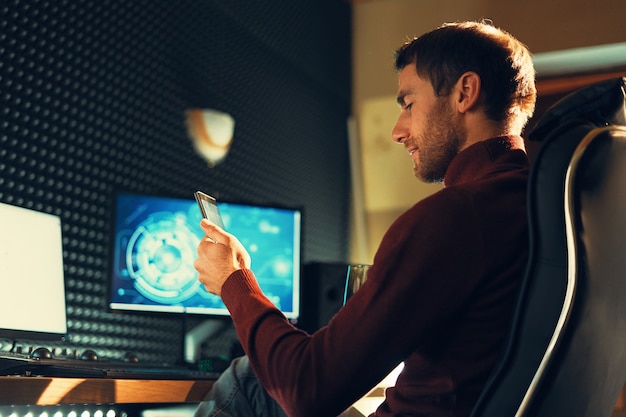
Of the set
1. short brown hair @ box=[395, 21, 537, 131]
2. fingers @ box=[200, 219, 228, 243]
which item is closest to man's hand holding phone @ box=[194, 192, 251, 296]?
fingers @ box=[200, 219, 228, 243]

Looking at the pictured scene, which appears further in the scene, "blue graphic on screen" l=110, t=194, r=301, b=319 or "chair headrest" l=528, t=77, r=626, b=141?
"blue graphic on screen" l=110, t=194, r=301, b=319

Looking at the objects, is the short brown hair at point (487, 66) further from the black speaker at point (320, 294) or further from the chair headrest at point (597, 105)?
the black speaker at point (320, 294)

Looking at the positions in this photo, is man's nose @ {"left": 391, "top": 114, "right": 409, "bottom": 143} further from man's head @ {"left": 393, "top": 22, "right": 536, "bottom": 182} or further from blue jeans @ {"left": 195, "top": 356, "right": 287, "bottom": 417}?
blue jeans @ {"left": 195, "top": 356, "right": 287, "bottom": 417}

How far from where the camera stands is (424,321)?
3.49ft

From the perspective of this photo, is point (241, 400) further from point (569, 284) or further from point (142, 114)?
point (142, 114)

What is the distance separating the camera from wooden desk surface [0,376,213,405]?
50.8 inches

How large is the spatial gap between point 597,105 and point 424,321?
0.38 m

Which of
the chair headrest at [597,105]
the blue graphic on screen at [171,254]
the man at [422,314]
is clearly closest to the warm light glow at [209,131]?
the blue graphic on screen at [171,254]

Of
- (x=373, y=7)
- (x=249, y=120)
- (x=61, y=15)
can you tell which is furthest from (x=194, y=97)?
(x=373, y=7)

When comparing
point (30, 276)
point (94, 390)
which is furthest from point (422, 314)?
point (30, 276)

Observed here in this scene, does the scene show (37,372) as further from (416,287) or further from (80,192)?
(80,192)

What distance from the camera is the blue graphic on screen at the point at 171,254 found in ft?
7.59

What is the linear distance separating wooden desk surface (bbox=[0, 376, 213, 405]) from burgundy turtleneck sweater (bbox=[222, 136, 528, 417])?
0.42 metres

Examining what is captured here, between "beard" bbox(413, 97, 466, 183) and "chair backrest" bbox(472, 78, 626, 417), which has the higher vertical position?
"beard" bbox(413, 97, 466, 183)
